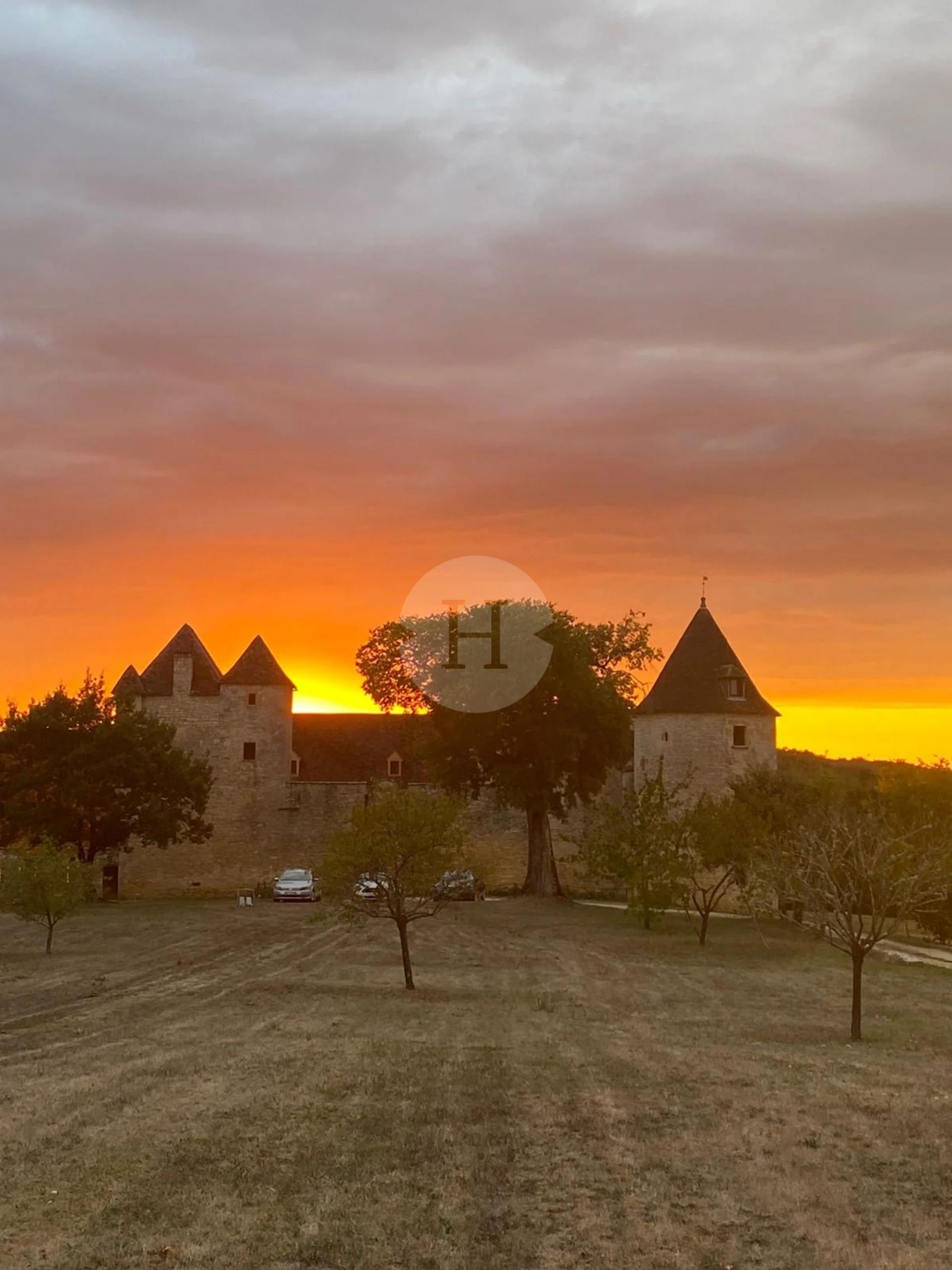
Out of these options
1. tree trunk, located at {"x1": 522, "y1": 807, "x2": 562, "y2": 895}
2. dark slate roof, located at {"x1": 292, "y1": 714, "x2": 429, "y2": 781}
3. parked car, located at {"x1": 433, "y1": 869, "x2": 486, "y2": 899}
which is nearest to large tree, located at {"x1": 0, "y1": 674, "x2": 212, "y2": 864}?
dark slate roof, located at {"x1": 292, "y1": 714, "x2": 429, "y2": 781}

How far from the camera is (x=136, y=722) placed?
57.1 m

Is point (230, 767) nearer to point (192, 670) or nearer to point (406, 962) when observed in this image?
point (192, 670)

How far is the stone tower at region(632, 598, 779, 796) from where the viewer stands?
57625 millimetres

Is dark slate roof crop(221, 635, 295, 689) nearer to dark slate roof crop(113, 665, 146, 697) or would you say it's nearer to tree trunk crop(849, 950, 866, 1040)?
dark slate roof crop(113, 665, 146, 697)

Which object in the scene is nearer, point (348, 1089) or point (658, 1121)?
point (658, 1121)

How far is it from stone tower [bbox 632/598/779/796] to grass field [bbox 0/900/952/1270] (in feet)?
98.7

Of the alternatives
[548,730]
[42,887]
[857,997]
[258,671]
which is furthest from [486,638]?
[857,997]

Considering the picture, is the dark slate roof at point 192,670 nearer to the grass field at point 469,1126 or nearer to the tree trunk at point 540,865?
the tree trunk at point 540,865

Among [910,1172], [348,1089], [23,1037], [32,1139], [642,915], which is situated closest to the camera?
[910,1172]

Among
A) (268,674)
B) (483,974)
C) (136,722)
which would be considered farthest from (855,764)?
(483,974)

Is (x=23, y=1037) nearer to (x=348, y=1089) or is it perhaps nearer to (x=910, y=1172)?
(x=348, y=1089)

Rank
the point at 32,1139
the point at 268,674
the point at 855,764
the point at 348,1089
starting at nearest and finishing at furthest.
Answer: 1. the point at 32,1139
2. the point at 348,1089
3. the point at 268,674
4. the point at 855,764

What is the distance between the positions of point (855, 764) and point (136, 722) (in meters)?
98.7

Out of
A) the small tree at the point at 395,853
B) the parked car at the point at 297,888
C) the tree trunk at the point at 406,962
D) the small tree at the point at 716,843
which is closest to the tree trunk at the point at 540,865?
the parked car at the point at 297,888
